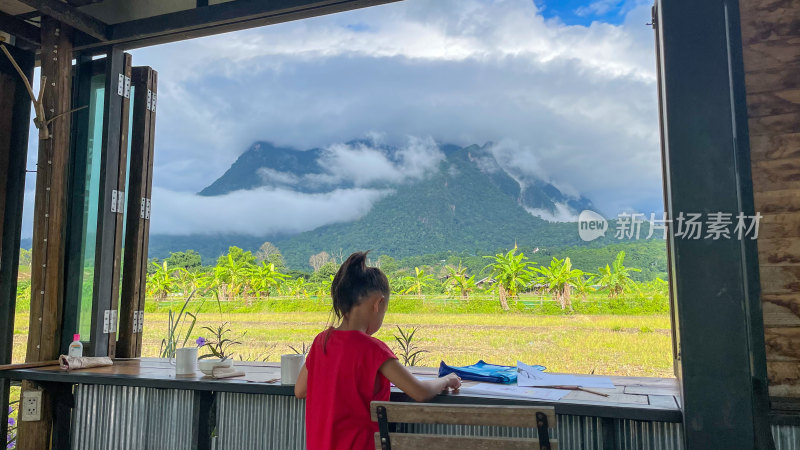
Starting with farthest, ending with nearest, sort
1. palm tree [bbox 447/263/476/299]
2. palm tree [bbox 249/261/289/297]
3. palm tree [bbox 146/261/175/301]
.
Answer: palm tree [bbox 447/263/476/299] < palm tree [bbox 249/261/289/297] < palm tree [bbox 146/261/175/301]

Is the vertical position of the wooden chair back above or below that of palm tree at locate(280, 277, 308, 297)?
below

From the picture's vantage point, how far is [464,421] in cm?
144

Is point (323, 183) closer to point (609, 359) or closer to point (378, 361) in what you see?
point (609, 359)

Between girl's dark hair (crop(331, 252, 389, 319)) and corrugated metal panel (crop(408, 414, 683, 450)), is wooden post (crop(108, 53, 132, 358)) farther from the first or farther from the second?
corrugated metal panel (crop(408, 414, 683, 450))

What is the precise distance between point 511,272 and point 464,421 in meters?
9.26

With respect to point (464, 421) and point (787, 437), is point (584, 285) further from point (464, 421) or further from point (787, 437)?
point (464, 421)

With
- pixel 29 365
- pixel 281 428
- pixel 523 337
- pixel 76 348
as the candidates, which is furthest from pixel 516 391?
pixel 523 337

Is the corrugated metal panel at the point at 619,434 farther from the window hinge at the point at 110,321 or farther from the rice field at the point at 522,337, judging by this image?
the rice field at the point at 522,337

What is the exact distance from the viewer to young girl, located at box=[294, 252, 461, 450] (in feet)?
5.54

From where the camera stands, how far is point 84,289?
291cm

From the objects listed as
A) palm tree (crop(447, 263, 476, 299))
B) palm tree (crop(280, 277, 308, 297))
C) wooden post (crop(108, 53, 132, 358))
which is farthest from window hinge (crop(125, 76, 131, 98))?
palm tree (crop(280, 277, 308, 297))

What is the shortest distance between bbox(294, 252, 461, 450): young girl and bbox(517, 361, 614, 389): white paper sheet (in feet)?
1.51

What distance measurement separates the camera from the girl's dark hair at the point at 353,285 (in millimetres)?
1795

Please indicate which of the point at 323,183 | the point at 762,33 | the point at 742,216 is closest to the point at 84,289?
the point at 742,216
